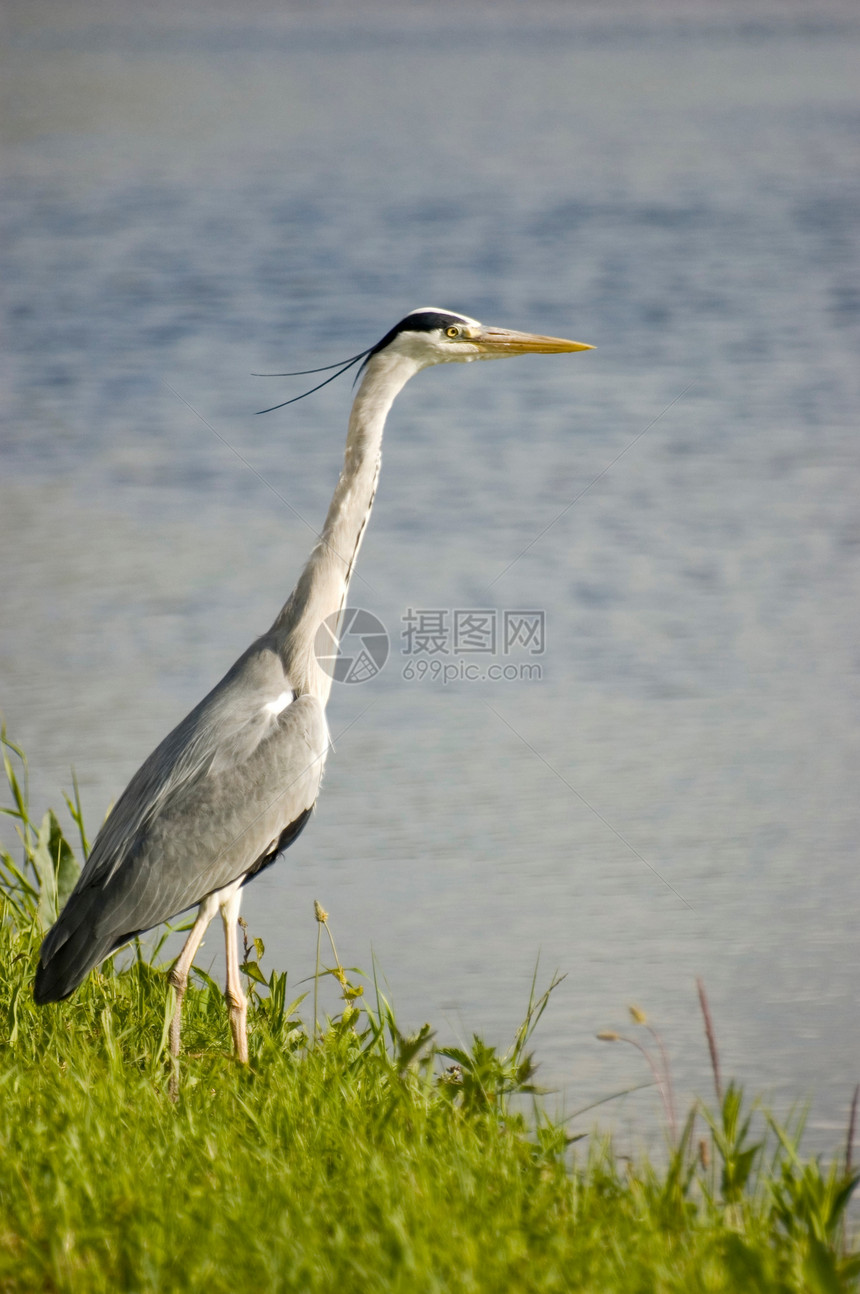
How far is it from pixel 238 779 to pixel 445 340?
52.8 inches

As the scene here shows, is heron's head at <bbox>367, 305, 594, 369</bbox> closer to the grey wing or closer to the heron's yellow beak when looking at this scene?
the heron's yellow beak

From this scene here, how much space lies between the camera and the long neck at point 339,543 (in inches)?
161

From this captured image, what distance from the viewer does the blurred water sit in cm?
467

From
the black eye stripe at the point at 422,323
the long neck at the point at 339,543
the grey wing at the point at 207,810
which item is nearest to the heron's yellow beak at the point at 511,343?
the black eye stripe at the point at 422,323

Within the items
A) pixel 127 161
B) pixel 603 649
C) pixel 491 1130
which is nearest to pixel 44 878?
pixel 491 1130

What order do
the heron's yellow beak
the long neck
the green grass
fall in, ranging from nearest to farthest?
the green grass
the long neck
the heron's yellow beak

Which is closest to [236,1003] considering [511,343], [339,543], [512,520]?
[339,543]

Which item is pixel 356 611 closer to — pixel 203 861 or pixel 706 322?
pixel 203 861

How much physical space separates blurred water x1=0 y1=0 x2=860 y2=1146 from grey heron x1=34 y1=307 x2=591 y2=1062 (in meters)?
0.73

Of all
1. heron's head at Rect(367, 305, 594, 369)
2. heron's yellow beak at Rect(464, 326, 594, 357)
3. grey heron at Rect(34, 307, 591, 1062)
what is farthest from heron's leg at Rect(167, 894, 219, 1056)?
heron's yellow beak at Rect(464, 326, 594, 357)

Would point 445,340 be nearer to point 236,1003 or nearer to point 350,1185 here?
point 236,1003

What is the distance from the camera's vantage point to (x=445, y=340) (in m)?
4.16

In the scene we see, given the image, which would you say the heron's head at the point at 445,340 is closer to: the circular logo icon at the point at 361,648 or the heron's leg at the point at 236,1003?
the heron's leg at the point at 236,1003

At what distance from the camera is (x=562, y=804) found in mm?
5465
